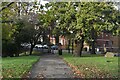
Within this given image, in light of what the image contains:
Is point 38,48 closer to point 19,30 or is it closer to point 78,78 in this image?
point 19,30

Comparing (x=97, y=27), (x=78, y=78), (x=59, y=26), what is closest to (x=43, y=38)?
(x=59, y=26)

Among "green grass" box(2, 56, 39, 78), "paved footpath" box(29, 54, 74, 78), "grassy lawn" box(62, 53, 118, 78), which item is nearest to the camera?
"green grass" box(2, 56, 39, 78)

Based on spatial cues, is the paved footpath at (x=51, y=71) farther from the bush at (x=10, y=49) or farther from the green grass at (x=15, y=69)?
the bush at (x=10, y=49)

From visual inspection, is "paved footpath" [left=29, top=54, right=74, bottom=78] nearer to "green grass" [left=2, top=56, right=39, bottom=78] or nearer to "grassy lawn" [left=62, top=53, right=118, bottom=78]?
"green grass" [left=2, top=56, right=39, bottom=78]

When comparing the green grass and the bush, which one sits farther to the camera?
the bush

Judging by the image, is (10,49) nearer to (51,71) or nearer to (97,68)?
(97,68)

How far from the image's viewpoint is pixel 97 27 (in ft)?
87.5

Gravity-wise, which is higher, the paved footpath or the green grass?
the green grass

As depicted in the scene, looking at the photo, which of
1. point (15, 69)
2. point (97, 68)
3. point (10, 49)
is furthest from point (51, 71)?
point (10, 49)

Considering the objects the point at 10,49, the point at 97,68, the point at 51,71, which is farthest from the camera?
the point at 10,49

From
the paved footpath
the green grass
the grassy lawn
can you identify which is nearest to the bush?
the grassy lawn

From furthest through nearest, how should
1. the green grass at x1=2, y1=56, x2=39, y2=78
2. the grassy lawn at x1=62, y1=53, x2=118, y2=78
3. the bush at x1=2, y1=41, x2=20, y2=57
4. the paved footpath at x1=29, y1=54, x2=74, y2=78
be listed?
the bush at x1=2, y1=41, x2=20, y2=57 → the paved footpath at x1=29, y1=54, x2=74, y2=78 → the grassy lawn at x1=62, y1=53, x2=118, y2=78 → the green grass at x1=2, y1=56, x2=39, y2=78

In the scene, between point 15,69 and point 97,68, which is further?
point 97,68

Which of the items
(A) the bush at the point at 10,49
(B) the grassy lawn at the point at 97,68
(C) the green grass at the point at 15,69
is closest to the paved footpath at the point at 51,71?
(C) the green grass at the point at 15,69
